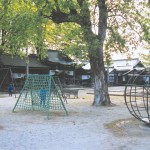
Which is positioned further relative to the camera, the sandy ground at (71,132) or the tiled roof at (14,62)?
the tiled roof at (14,62)

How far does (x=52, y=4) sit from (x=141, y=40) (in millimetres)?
4946

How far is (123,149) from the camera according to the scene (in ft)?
25.3

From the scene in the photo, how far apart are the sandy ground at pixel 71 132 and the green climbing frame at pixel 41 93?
0.71m

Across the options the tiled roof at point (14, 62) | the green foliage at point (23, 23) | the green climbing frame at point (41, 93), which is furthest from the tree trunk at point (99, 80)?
the tiled roof at point (14, 62)

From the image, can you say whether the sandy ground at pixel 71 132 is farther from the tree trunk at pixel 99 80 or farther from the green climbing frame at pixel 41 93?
the tree trunk at pixel 99 80

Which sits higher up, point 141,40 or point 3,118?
point 141,40

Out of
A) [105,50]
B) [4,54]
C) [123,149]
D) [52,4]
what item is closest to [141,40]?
[105,50]

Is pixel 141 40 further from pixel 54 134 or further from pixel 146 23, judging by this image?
pixel 54 134

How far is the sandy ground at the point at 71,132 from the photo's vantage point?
8102mm

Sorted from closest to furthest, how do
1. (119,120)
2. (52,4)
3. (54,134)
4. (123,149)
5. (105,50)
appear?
(123,149), (54,134), (119,120), (52,4), (105,50)

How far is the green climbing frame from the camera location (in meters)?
13.7

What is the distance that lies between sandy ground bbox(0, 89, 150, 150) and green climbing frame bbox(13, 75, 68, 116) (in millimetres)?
713

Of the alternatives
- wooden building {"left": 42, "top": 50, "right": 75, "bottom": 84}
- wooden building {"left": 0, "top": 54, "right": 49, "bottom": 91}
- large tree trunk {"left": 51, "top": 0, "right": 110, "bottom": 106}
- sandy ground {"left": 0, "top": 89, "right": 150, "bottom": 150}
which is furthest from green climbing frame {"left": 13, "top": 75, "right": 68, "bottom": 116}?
wooden building {"left": 42, "top": 50, "right": 75, "bottom": 84}

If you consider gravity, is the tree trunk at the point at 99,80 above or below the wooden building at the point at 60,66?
below
